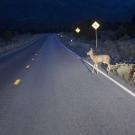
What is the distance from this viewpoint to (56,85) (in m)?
15.8

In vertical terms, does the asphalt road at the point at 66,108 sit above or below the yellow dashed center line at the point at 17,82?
above

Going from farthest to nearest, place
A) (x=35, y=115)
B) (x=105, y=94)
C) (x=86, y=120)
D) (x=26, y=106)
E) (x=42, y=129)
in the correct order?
1. (x=105, y=94)
2. (x=26, y=106)
3. (x=35, y=115)
4. (x=86, y=120)
5. (x=42, y=129)

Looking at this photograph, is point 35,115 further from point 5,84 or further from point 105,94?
point 5,84

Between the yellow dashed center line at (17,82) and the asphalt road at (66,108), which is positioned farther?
the yellow dashed center line at (17,82)

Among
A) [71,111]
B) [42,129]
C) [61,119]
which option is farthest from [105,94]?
[42,129]

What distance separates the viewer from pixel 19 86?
1575 centimetres

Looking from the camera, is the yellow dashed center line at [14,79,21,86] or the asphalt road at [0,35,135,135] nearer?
the asphalt road at [0,35,135,135]

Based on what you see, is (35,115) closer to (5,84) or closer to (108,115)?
(108,115)

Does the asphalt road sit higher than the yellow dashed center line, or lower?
higher

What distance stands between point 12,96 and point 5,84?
10.7ft

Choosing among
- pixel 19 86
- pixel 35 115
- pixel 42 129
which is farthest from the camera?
pixel 19 86

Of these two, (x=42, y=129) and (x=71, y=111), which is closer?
(x=42, y=129)

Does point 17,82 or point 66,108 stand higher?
point 66,108

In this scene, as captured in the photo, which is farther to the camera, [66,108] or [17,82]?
[17,82]
